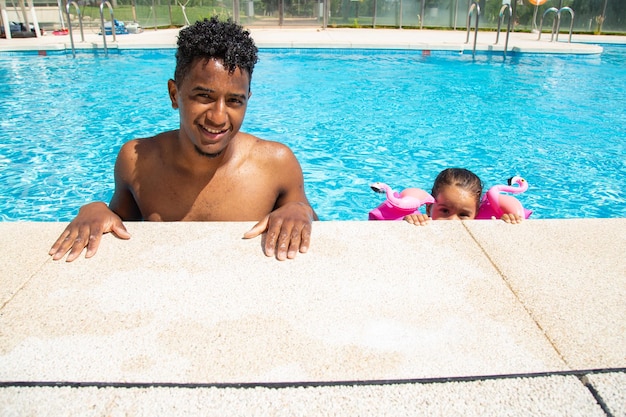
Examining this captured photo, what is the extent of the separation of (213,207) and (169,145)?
1.39 ft

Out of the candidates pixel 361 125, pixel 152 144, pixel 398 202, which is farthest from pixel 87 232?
pixel 361 125

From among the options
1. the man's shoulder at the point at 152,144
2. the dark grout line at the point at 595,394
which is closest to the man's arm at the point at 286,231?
the man's shoulder at the point at 152,144

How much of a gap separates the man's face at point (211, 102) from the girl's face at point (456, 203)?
191cm

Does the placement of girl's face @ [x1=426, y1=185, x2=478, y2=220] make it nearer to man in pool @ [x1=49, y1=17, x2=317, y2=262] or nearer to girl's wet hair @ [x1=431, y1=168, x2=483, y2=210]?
girl's wet hair @ [x1=431, y1=168, x2=483, y2=210]

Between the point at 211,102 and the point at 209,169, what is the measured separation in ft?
1.53

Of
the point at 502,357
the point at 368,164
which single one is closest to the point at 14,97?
the point at 368,164

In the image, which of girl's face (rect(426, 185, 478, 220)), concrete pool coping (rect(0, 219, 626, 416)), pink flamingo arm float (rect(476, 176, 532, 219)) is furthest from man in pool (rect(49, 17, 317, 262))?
pink flamingo arm float (rect(476, 176, 532, 219))

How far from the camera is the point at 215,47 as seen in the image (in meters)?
2.41

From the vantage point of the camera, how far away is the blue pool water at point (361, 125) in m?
6.02

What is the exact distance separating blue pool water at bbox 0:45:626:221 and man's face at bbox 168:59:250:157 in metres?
3.15

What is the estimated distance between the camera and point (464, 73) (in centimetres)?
1283

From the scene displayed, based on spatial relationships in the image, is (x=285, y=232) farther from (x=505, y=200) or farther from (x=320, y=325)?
(x=505, y=200)

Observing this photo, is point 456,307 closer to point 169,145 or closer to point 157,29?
point 169,145

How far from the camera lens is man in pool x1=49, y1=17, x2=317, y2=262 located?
2396 millimetres
